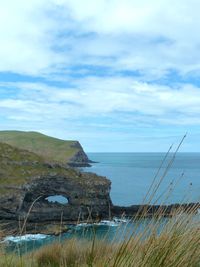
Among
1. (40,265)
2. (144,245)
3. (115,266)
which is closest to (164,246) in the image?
(144,245)

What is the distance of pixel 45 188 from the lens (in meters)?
59.7

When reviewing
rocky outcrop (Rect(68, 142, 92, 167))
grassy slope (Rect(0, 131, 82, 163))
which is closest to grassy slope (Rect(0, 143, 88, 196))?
grassy slope (Rect(0, 131, 82, 163))

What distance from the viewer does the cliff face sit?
54094mm

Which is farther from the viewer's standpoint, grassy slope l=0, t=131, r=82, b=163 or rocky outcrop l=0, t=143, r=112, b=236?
grassy slope l=0, t=131, r=82, b=163

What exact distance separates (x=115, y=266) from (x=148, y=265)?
250 millimetres

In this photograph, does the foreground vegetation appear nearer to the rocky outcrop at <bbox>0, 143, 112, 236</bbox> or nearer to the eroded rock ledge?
the eroded rock ledge

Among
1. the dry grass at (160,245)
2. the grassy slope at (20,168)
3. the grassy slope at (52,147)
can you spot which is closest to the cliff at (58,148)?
the grassy slope at (52,147)

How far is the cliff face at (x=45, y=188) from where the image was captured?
54.1 m

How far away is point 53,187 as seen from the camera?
2372 inches

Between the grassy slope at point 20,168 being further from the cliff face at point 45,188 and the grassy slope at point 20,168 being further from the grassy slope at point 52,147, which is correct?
the grassy slope at point 52,147

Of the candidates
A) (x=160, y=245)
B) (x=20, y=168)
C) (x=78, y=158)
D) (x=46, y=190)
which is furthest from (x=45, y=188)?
(x=78, y=158)

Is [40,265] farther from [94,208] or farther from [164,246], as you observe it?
[94,208]

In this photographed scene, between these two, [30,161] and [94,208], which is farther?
[30,161]

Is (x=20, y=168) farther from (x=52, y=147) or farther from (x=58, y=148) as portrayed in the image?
(x=52, y=147)
